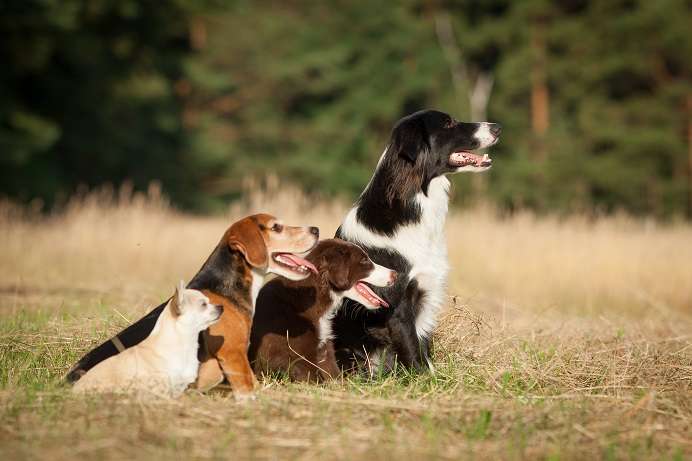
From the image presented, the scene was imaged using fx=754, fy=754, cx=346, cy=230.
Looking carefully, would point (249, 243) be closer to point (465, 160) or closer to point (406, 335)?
point (406, 335)

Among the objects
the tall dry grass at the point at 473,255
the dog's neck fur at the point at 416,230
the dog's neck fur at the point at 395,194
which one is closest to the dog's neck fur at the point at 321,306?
the dog's neck fur at the point at 416,230

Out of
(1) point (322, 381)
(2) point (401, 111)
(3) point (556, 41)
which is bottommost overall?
(1) point (322, 381)

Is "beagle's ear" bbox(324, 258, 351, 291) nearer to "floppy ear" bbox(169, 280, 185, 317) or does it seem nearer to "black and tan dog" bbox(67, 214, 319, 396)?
"black and tan dog" bbox(67, 214, 319, 396)

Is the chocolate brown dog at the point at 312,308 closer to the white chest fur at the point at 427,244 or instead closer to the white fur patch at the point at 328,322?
the white fur patch at the point at 328,322

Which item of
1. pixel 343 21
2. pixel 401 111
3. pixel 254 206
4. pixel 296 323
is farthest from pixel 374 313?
pixel 343 21

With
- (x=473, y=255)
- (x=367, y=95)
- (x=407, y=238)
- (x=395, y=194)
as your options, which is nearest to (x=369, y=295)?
(x=407, y=238)

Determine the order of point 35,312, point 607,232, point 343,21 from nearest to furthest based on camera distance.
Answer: point 35,312 < point 607,232 < point 343,21

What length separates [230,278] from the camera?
484 centimetres

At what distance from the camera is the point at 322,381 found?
16.6ft

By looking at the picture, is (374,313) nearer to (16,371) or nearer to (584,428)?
(584,428)

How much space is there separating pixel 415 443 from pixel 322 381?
1469mm

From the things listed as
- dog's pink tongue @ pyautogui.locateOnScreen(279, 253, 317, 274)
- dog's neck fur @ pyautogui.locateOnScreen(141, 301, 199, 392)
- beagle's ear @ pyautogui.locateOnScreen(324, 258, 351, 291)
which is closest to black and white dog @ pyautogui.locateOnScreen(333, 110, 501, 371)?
beagle's ear @ pyautogui.locateOnScreen(324, 258, 351, 291)

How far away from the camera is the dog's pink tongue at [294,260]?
505cm

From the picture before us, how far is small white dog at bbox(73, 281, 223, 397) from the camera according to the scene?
4.27 meters
